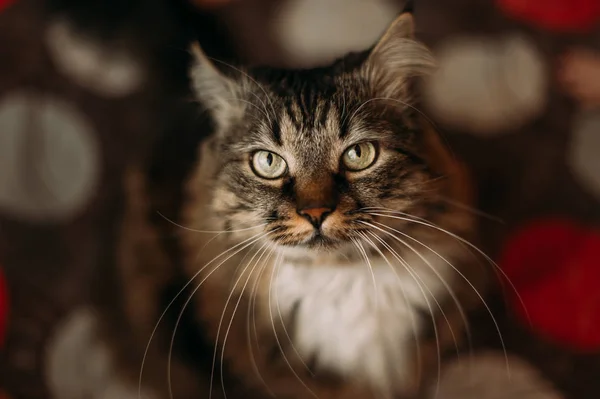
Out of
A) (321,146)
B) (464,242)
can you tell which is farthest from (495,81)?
(321,146)

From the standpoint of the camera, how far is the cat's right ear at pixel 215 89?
34.4 inches

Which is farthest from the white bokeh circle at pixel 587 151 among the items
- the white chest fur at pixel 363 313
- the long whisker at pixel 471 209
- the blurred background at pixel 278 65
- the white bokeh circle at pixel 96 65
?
the white bokeh circle at pixel 96 65

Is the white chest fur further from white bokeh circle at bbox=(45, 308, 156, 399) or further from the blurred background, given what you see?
white bokeh circle at bbox=(45, 308, 156, 399)

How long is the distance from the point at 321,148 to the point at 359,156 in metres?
0.07

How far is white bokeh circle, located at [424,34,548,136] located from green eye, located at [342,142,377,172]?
1.04ft

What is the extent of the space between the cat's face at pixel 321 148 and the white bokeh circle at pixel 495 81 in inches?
7.3

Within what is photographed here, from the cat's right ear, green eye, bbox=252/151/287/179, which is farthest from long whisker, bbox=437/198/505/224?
the cat's right ear

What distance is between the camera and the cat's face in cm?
78

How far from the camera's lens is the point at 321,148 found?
80 cm

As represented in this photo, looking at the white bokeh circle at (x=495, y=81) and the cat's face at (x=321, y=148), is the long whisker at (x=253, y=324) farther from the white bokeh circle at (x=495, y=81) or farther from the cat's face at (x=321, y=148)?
the white bokeh circle at (x=495, y=81)

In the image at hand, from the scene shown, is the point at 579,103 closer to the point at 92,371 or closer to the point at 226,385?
the point at 226,385

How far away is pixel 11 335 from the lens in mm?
964

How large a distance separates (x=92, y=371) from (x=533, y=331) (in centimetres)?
81

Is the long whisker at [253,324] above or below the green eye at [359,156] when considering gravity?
below
